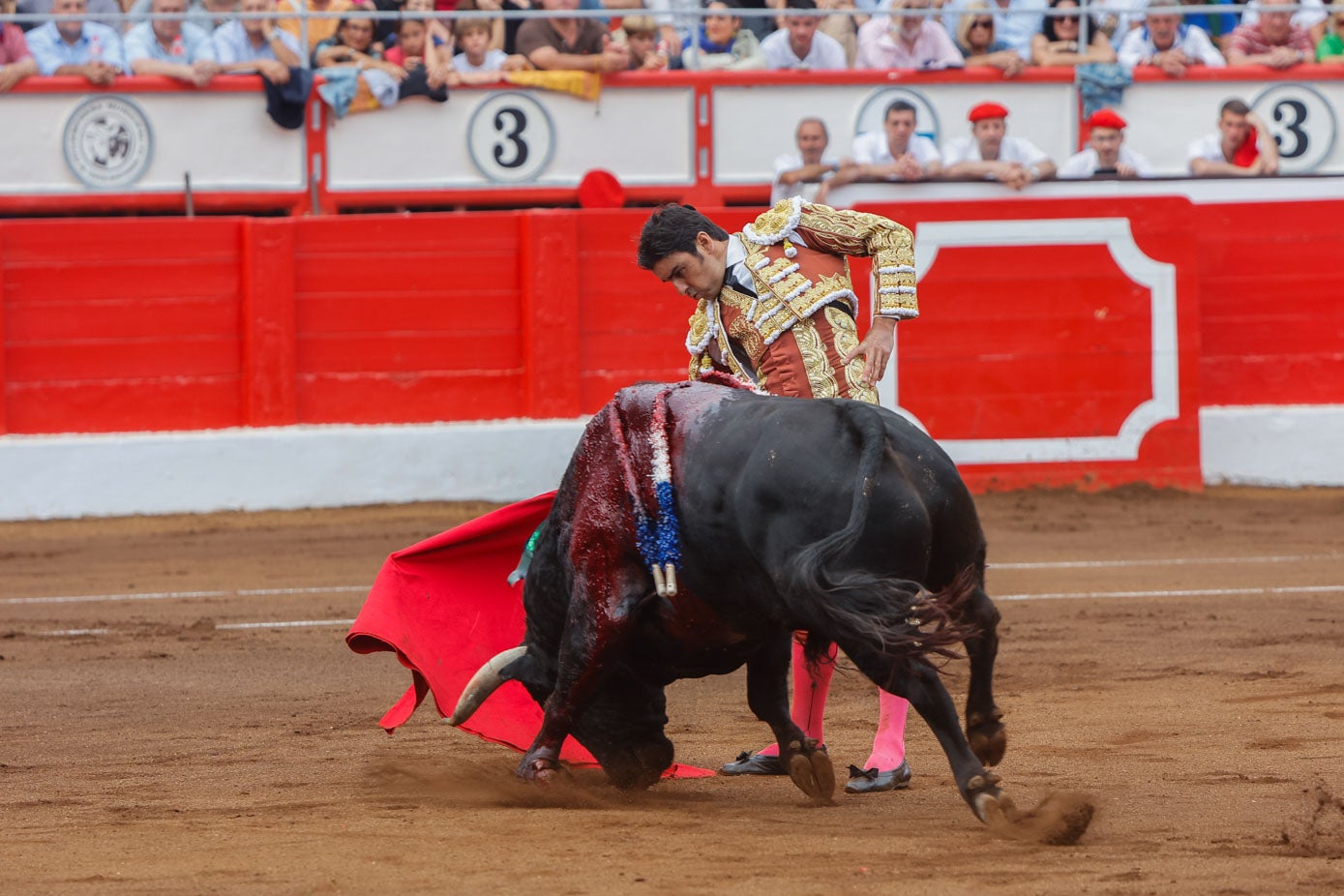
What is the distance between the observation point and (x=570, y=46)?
1028 cm

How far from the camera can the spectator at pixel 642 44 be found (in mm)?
10500

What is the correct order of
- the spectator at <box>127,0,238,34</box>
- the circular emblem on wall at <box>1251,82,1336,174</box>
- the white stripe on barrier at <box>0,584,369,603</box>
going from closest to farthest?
the white stripe on barrier at <box>0,584,369,603</box>, the spectator at <box>127,0,238,34</box>, the circular emblem on wall at <box>1251,82,1336,174</box>

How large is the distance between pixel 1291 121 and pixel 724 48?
335 centimetres

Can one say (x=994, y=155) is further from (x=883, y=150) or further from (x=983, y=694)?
(x=983, y=694)

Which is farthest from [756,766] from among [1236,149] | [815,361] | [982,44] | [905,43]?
[982,44]

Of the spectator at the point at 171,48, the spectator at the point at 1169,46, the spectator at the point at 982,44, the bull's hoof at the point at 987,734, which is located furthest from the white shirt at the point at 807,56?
the bull's hoof at the point at 987,734

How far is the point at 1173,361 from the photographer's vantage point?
9680 millimetres

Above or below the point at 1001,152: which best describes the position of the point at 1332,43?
above

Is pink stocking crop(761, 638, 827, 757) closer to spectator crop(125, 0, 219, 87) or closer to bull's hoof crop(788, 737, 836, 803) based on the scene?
bull's hoof crop(788, 737, 836, 803)

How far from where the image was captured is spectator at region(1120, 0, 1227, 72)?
10719mm

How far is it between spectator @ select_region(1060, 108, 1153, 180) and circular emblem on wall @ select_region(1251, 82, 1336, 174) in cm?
128

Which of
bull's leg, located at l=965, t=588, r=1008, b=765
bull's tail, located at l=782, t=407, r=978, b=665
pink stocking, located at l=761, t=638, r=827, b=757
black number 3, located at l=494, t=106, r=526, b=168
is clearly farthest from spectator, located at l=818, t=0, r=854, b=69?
bull's tail, located at l=782, t=407, r=978, b=665

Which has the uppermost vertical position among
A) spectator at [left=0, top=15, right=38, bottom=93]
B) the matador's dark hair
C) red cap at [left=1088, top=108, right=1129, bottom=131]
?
spectator at [left=0, top=15, right=38, bottom=93]

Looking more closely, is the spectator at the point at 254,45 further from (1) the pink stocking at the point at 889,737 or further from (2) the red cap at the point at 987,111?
(1) the pink stocking at the point at 889,737
